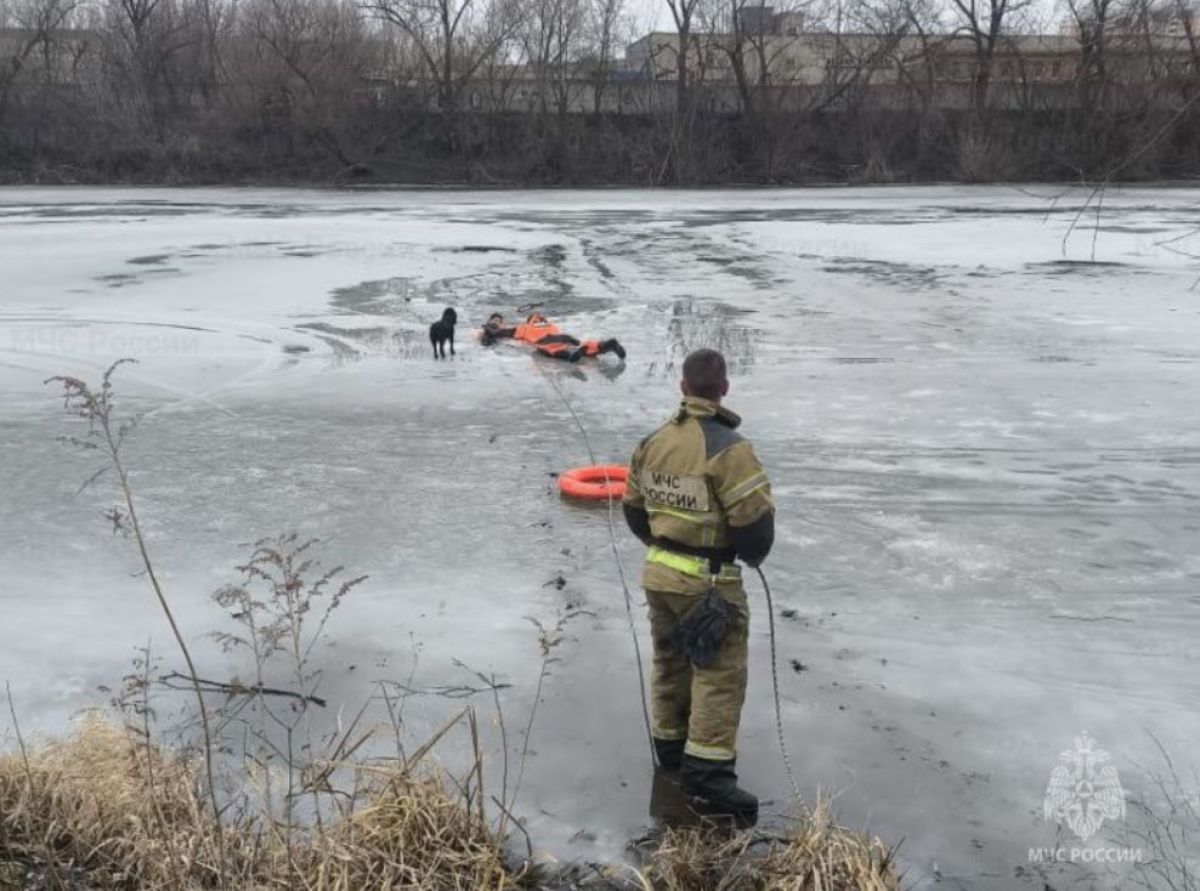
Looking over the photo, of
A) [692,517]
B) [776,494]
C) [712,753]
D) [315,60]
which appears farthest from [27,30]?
[712,753]

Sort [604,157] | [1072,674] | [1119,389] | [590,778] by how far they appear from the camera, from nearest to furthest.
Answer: [590,778] < [1072,674] < [1119,389] < [604,157]

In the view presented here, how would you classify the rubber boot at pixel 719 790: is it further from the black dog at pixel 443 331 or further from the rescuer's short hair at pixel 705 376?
the black dog at pixel 443 331

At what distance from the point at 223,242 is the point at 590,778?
20.1m

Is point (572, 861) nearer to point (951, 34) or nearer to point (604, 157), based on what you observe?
point (604, 157)

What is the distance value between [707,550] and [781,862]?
1.03 meters

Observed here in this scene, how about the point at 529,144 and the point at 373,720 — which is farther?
the point at 529,144

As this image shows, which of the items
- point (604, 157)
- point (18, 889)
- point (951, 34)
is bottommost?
point (18, 889)

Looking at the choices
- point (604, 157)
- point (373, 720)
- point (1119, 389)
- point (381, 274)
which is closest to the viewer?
point (373, 720)

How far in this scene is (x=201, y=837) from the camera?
11.7ft

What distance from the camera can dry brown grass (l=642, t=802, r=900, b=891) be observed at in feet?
11.0

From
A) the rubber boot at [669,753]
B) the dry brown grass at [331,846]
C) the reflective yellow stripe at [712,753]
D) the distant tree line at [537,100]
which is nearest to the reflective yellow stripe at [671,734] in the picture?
the rubber boot at [669,753]

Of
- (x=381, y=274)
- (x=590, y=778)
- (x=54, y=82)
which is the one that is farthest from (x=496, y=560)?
(x=54, y=82)

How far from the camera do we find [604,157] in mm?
48500

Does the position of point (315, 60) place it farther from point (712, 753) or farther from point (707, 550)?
point (712, 753)
